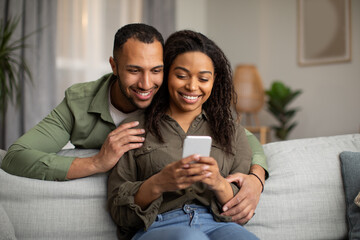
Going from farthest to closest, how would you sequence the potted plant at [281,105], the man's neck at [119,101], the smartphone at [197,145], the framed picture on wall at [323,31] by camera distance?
the potted plant at [281,105] → the framed picture on wall at [323,31] → the man's neck at [119,101] → the smartphone at [197,145]

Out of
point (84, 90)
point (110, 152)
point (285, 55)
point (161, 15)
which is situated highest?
point (161, 15)

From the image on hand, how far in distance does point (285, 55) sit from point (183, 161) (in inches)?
148

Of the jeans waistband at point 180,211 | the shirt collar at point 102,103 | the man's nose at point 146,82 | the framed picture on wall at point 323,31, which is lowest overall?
the jeans waistband at point 180,211

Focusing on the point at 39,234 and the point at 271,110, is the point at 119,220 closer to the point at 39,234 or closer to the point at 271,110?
the point at 39,234

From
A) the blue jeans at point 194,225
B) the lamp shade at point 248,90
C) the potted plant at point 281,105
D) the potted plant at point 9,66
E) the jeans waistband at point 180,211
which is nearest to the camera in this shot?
the blue jeans at point 194,225

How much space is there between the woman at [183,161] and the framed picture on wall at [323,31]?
9.81 ft

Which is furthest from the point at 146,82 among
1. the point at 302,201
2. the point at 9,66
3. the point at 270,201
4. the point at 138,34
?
the point at 9,66

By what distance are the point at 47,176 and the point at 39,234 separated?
21cm

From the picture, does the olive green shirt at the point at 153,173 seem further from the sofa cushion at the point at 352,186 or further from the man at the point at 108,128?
the sofa cushion at the point at 352,186

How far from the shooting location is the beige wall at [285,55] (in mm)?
3986

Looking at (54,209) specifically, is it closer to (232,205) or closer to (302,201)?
(232,205)

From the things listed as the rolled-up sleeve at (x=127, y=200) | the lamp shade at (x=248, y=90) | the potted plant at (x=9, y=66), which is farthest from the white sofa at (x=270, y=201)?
the lamp shade at (x=248, y=90)

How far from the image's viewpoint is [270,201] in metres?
1.50

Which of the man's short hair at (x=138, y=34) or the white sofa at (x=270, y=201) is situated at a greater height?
the man's short hair at (x=138, y=34)
